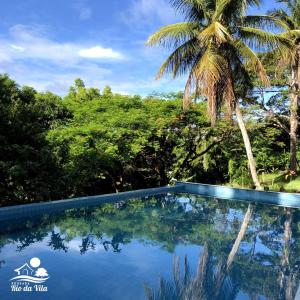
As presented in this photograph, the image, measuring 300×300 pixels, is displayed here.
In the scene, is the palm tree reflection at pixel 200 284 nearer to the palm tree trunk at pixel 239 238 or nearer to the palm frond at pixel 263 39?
the palm tree trunk at pixel 239 238

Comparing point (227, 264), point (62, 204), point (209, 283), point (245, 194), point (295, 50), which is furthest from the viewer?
point (295, 50)

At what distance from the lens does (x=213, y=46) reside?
11.4 metres

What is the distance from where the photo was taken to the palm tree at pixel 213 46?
36.4 feet

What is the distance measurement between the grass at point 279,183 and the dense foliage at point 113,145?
497mm

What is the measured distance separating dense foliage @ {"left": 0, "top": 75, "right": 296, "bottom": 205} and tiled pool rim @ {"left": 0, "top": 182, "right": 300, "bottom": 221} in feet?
1.59

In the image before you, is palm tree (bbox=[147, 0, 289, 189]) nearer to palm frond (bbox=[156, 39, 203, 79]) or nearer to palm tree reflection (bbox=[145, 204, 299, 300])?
palm frond (bbox=[156, 39, 203, 79])

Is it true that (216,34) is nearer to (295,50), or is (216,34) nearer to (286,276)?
(295,50)

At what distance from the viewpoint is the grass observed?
45.5 feet

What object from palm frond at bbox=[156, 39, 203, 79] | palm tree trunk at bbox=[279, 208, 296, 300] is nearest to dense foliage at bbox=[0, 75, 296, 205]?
palm frond at bbox=[156, 39, 203, 79]

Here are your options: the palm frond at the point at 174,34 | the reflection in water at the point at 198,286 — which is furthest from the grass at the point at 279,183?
the reflection in water at the point at 198,286

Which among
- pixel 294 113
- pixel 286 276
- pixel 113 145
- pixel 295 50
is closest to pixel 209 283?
pixel 286 276

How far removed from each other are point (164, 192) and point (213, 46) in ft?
20.3

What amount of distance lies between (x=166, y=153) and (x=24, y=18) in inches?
305

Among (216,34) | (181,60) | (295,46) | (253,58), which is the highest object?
(295,46)
